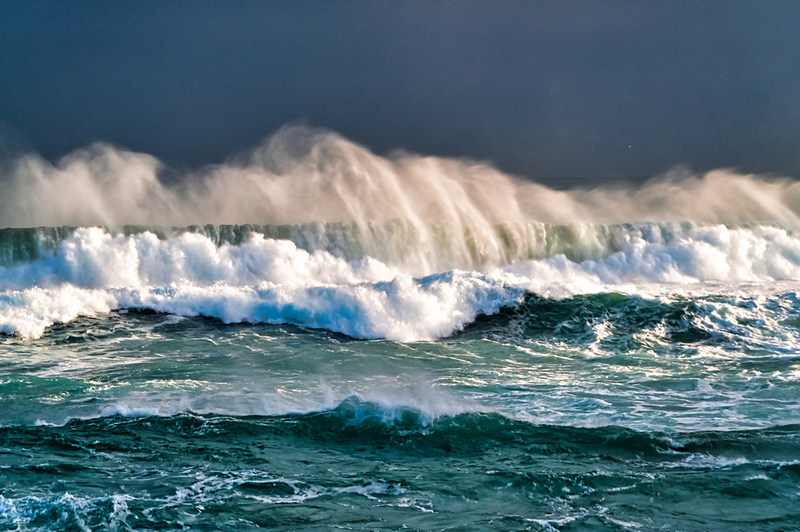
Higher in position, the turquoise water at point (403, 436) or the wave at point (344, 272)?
the wave at point (344, 272)

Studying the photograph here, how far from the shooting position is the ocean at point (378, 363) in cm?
693

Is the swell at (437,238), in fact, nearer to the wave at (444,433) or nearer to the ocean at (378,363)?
the ocean at (378,363)

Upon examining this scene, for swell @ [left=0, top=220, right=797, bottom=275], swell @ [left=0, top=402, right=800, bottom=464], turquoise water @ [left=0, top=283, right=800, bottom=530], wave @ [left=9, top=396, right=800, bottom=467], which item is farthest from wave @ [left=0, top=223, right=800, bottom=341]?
swell @ [left=0, top=402, right=800, bottom=464]

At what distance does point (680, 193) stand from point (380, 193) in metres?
16.3

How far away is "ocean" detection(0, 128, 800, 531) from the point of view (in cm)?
693

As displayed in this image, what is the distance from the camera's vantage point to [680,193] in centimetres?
3847

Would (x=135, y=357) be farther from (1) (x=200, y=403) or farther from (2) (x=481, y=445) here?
(2) (x=481, y=445)

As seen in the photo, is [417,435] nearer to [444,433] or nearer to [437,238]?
[444,433]

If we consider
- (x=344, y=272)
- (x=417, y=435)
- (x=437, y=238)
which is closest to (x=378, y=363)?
(x=417, y=435)

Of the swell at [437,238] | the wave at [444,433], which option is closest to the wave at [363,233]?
the swell at [437,238]

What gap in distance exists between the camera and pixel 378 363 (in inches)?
547

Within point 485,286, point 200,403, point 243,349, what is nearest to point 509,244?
point 485,286

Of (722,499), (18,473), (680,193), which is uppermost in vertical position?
(680,193)

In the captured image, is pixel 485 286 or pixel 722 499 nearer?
pixel 722 499
